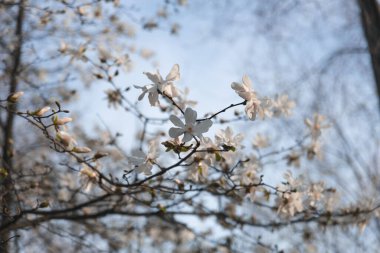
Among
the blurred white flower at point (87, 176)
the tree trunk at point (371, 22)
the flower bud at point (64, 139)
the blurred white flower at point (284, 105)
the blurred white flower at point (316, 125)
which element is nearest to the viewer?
the flower bud at point (64, 139)

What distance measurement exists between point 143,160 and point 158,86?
1.11 ft

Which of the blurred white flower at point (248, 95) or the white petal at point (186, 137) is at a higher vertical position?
the blurred white flower at point (248, 95)

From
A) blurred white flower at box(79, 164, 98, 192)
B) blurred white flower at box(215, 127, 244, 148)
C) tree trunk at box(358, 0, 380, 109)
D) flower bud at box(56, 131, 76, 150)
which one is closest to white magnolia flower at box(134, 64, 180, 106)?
blurred white flower at box(215, 127, 244, 148)

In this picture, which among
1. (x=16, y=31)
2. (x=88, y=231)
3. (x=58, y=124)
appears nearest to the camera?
(x=58, y=124)

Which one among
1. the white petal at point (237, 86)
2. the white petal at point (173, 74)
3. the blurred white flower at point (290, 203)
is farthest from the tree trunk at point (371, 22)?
the white petal at point (173, 74)

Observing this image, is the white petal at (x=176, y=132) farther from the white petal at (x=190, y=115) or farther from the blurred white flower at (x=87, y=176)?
the blurred white flower at (x=87, y=176)

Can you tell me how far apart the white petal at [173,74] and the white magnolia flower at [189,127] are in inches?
9.9

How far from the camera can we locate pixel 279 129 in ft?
24.9

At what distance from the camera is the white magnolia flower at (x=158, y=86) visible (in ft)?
6.01

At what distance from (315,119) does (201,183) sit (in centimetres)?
91

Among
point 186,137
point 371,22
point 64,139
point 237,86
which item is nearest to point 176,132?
point 186,137

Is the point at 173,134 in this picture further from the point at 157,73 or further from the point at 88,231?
the point at 88,231

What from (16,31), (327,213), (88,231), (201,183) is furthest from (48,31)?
(327,213)

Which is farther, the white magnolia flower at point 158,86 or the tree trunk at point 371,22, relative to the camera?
the tree trunk at point 371,22
